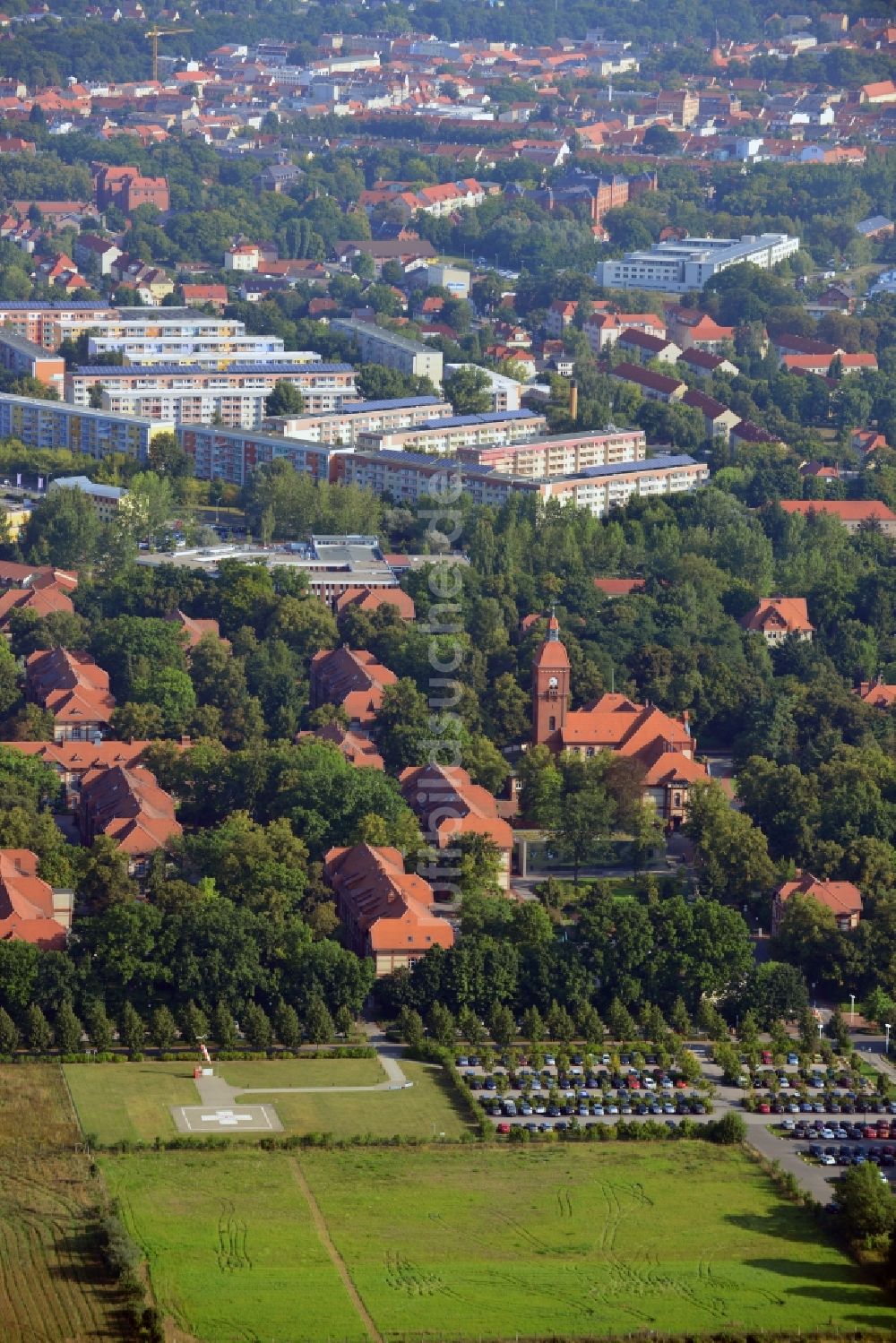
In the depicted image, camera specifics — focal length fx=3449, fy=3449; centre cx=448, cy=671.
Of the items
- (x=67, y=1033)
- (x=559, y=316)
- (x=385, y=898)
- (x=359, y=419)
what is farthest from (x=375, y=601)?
(x=559, y=316)

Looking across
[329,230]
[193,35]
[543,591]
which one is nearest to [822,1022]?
[543,591]

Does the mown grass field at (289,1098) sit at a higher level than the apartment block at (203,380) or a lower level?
lower

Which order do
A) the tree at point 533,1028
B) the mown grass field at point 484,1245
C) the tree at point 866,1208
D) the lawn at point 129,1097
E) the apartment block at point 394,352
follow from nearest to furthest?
the mown grass field at point 484,1245 < the tree at point 866,1208 < the lawn at point 129,1097 < the tree at point 533,1028 < the apartment block at point 394,352

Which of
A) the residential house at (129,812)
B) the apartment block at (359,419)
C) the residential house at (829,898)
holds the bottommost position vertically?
the residential house at (829,898)

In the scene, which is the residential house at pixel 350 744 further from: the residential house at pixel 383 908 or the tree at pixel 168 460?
the tree at pixel 168 460

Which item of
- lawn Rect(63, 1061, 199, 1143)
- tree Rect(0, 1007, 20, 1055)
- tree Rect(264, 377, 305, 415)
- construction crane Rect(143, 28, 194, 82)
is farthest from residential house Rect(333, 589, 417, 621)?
construction crane Rect(143, 28, 194, 82)

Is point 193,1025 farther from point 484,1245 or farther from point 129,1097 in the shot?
point 484,1245

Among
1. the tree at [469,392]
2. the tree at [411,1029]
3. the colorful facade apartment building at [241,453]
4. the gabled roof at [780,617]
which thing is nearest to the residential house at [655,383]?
the tree at [469,392]

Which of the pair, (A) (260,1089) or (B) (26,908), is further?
(B) (26,908)
